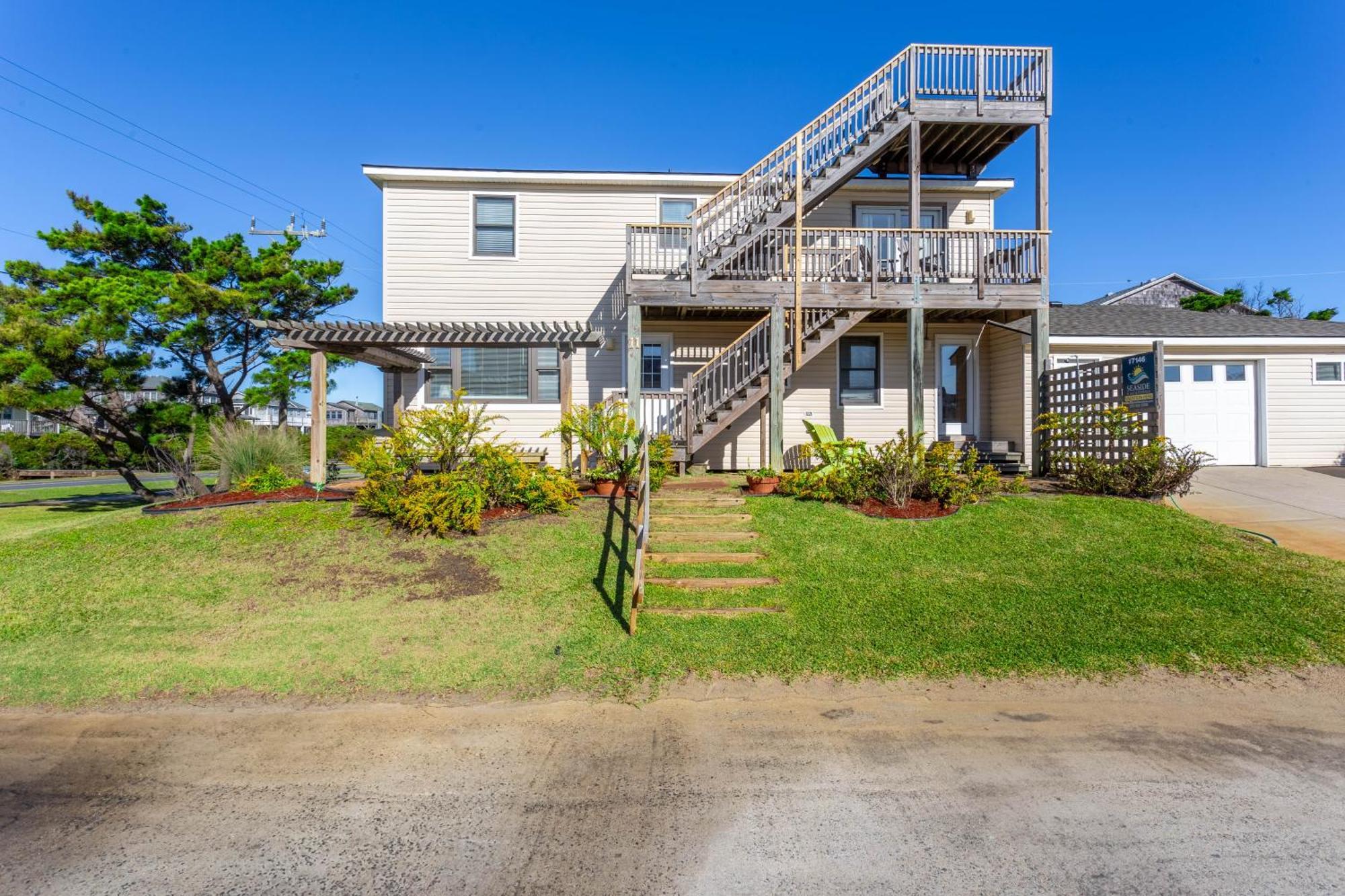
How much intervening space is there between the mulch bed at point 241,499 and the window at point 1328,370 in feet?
60.1

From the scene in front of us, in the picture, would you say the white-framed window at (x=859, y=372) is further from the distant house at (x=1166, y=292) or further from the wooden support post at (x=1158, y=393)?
the distant house at (x=1166, y=292)

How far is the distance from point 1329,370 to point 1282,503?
6665 mm

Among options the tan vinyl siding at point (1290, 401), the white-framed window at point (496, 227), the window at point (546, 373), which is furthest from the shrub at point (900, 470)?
the white-framed window at point (496, 227)

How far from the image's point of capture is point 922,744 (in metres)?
3.98

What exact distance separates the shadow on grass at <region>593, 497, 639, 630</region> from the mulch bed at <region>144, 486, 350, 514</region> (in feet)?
12.2

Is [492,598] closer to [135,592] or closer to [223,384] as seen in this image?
[135,592]

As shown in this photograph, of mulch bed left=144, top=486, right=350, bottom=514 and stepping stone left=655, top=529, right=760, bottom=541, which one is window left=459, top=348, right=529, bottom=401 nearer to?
mulch bed left=144, top=486, right=350, bottom=514

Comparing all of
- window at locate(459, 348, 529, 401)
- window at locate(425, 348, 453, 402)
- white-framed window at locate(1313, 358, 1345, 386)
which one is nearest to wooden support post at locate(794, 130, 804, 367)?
window at locate(459, 348, 529, 401)

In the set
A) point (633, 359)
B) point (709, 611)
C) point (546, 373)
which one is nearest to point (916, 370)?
point (633, 359)

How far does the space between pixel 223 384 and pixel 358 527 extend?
14.6 m

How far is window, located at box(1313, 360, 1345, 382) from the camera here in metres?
13.6

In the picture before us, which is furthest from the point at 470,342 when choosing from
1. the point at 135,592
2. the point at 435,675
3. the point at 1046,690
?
the point at 1046,690

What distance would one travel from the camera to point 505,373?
13.4m

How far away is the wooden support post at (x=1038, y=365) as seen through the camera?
11672 millimetres
